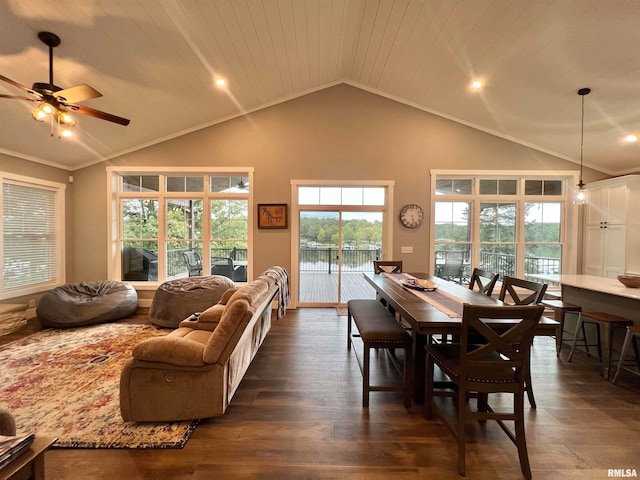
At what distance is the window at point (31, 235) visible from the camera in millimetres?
3887

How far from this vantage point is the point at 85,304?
373 centimetres

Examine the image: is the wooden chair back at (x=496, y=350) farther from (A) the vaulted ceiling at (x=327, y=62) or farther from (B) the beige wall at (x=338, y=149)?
(B) the beige wall at (x=338, y=149)

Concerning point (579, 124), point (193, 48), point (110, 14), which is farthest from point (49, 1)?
point (579, 124)

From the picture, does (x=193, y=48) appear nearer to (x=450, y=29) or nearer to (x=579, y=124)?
(x=450, y=29)

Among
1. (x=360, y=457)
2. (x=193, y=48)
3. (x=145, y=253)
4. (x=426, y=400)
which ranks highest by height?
(x=193, y=48)

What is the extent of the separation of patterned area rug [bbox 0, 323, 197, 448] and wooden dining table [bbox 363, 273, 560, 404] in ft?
5.84

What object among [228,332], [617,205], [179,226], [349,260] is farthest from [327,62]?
[617,205]

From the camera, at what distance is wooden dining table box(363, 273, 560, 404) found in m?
1.71

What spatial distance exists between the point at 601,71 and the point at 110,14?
5240mm

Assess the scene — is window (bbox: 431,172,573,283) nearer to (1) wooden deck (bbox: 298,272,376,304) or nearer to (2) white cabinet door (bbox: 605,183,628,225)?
(2) white cabinet door (bbox: 605,183,628,225)

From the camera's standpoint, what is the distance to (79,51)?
2.66m

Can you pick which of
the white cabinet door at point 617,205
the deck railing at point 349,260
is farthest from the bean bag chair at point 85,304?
the white cabinet door at point 617,205

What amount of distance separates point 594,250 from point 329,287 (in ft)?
15.8

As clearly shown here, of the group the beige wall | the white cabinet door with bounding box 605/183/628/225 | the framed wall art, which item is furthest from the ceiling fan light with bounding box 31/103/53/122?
the white cabinet door with bounding box 605/183/628/225
